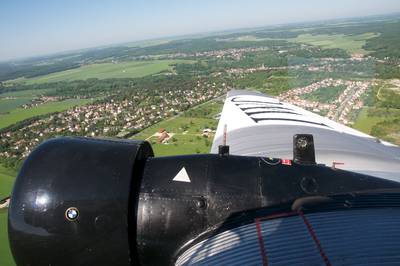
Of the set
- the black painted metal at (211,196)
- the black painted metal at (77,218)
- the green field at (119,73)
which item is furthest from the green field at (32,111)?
the black painted metal at (211,196)

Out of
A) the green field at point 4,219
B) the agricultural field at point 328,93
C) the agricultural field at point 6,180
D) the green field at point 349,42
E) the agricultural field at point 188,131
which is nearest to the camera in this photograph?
the agricultural field at point 328,93

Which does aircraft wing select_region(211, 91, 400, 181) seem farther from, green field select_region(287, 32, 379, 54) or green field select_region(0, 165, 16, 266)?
green field select_region(287, 32, 379, 54)

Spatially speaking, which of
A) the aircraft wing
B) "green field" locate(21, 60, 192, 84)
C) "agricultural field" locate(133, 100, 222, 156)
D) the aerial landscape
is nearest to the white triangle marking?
the aircraft wing

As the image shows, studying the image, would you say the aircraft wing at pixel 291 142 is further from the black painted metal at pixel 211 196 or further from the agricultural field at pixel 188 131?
the agricultural field at pixel 188 131

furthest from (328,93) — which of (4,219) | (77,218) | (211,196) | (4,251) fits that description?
(4,219)

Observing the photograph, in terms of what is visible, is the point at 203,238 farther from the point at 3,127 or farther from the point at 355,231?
the point at 3,127

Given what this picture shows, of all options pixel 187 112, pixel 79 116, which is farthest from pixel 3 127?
pixel 187 112
